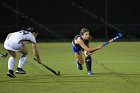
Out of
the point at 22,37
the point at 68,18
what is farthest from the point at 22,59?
the point at 68,18

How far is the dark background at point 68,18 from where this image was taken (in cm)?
2795

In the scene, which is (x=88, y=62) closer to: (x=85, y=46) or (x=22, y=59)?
(x=85, y=46)

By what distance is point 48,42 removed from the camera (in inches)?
1065

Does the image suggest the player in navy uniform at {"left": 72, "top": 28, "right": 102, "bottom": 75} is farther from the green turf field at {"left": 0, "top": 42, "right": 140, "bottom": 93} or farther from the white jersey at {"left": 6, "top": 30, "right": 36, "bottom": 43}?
the white jersey at {"left": 6, "top": 30, "right": 36, "bottom": 43}

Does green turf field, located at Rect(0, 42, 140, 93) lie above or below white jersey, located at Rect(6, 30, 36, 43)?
below

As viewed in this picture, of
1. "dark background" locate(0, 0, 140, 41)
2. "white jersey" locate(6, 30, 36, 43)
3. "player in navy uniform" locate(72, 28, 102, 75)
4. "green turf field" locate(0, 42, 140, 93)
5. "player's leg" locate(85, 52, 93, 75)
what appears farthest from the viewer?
"dark background" locate(0, 0, 140, 41)

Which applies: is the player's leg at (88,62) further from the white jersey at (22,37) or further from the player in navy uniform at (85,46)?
the white jersey at (22,37)

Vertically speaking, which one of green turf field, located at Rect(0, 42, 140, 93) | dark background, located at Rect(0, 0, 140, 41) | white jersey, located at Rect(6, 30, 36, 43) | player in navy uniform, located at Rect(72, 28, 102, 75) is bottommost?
dark background, located at Rect(0, 0, 140, 41)

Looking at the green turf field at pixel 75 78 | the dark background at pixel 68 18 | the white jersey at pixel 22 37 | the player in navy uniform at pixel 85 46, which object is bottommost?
the dark background at pixel 68 18

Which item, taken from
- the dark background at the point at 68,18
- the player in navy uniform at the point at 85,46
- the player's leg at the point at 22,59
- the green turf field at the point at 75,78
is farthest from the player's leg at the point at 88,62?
the dark background at the point at 68,18

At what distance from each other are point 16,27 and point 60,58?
33.1 ft

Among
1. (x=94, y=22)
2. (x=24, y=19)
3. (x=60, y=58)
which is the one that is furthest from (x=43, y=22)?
(x=60, y=58)

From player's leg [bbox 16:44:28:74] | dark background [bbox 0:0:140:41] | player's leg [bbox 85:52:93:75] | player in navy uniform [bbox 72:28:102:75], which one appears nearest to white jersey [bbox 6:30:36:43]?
player's leg [bbox 16:44:28:74]

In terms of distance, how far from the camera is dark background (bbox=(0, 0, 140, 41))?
27953 millimetres
